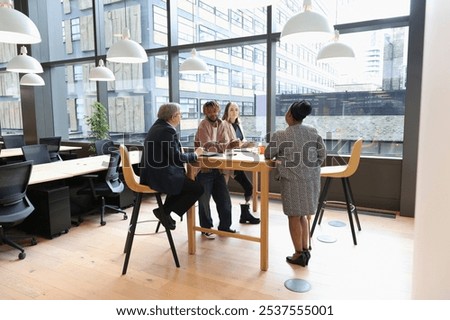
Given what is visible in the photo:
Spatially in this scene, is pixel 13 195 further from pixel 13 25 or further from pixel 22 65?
pixel 22 65

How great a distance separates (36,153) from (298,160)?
14.4 feet

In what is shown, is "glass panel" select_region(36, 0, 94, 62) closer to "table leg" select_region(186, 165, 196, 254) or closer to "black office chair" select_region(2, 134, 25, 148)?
"black office chair" select_region(2, 134, 25, 148)

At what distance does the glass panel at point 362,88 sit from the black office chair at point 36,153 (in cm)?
408

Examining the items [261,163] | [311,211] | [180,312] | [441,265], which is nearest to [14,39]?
[261,163]

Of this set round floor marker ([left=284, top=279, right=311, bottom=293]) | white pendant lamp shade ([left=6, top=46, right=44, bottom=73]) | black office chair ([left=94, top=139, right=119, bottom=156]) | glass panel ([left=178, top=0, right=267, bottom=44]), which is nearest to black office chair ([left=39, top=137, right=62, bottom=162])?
black office chair ([left=94, top=139, right=119, bottom=156])

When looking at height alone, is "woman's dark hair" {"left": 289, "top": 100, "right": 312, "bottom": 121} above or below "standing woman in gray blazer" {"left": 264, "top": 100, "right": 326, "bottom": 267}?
above

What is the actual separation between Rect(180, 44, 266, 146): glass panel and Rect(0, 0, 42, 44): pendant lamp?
328 cm

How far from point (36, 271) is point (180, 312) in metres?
1.60

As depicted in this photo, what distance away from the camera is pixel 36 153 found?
5188 millimetres

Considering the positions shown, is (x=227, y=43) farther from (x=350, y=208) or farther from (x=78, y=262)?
(x=78, y=262)

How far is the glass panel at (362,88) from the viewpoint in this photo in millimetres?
4348

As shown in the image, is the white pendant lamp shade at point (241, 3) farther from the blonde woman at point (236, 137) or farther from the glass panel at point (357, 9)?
the glass panel at point (357, 9)

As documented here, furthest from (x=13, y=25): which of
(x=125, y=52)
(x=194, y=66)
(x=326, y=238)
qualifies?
(x=326, y=238)

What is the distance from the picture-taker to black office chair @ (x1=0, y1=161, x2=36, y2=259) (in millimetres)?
2912
